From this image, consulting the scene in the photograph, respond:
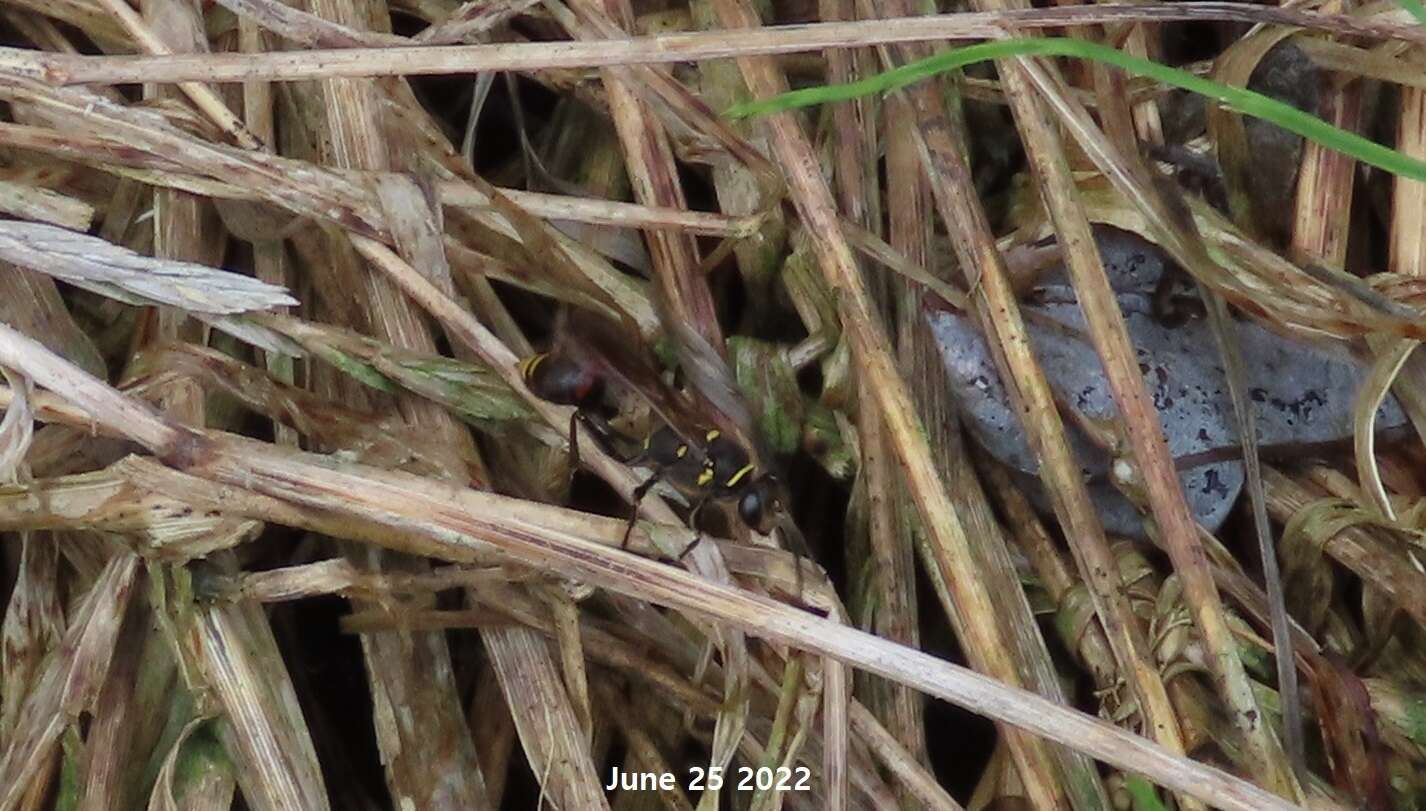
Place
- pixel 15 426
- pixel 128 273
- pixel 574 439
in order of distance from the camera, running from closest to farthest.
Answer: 1. pixel 15 426
2. pixel 128 273
3. pixel 574 439

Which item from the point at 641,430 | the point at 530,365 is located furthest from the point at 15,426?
the point at 641,430

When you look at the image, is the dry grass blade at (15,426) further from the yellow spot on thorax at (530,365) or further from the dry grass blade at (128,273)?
the yellow spot on thorax at (530,365)

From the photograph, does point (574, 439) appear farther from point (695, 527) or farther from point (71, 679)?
point (71, 679)

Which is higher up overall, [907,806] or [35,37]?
[35,37]

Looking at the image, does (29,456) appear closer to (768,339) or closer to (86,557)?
(86,557)

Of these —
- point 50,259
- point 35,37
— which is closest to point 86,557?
point 50,259

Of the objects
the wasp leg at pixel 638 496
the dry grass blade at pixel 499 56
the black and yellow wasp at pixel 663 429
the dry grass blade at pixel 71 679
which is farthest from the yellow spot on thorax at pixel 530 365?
the dry grass blade at pixel 71 679
